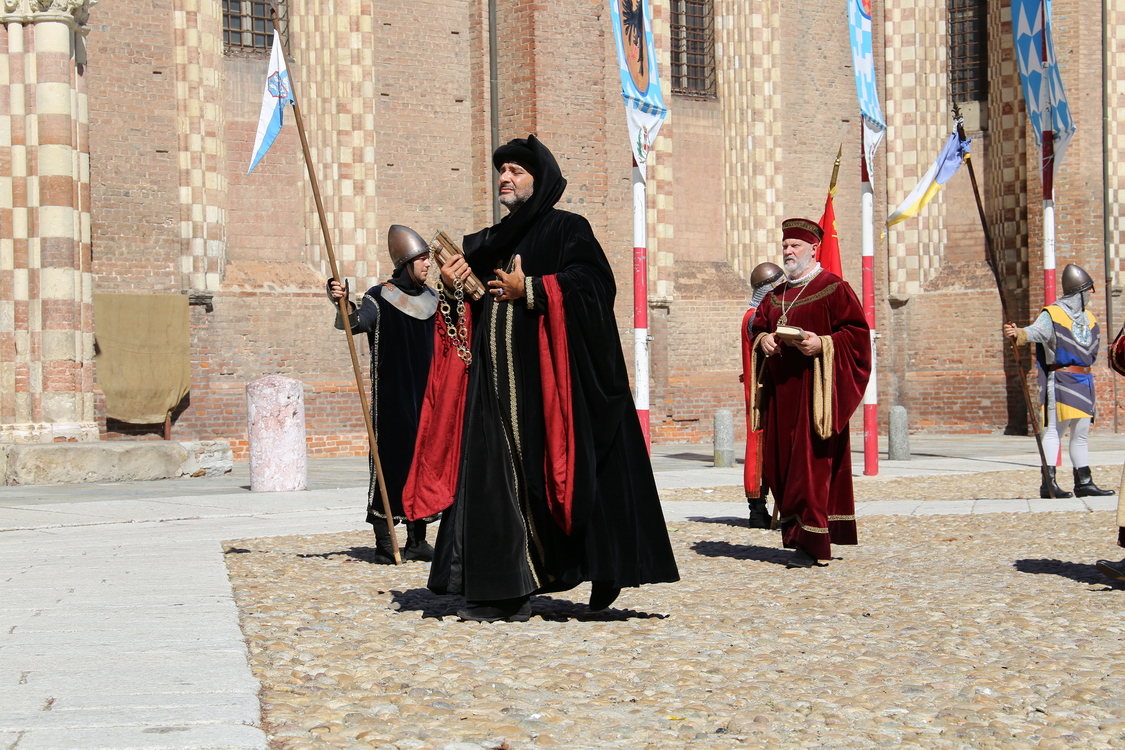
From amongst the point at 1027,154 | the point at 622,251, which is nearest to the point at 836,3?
the point at 1027,154

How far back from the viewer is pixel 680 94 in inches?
838

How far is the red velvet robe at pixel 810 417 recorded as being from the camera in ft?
23.2

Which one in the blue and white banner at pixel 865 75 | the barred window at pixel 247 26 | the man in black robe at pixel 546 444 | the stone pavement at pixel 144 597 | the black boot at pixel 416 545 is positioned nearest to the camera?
the stone pavement at pixel 144 597

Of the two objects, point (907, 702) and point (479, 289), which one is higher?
point (479, 289)

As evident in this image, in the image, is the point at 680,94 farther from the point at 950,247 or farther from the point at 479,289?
the point at 479,289

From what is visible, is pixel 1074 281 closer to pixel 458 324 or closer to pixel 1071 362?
pixel 1071 362

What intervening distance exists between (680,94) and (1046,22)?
7813mm

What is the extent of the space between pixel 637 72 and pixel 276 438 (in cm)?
483

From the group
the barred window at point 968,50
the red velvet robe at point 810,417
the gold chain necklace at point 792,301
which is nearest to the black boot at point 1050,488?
the red velvet robe at point 810,417

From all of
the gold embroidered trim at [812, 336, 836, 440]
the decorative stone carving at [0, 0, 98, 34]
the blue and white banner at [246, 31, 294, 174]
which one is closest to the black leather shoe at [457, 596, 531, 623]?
the gold embroidered trim at [812, 336, 836, 440]

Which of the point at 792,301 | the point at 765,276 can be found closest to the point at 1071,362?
the point at 765,276

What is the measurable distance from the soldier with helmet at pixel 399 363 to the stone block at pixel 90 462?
645 cm

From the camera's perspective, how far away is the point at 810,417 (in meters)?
7.16

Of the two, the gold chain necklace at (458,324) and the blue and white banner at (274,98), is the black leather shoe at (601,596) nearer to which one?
the gold chain necklace at (458,324)
